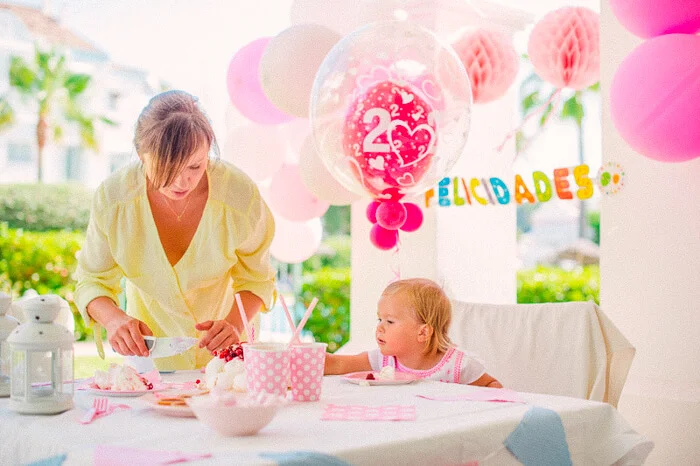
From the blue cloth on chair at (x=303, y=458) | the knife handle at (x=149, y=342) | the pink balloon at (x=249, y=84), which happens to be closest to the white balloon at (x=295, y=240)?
the pink balloon at (x=249, y=84)

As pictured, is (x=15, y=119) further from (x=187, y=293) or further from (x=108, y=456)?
(x=108, y=456)

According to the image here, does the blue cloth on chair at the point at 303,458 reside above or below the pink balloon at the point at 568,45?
below

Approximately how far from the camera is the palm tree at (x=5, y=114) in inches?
659

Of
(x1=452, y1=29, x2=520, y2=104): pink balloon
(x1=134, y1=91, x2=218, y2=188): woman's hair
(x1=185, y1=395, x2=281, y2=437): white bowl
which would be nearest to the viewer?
(x1=185, y1=395, x2=281, y2=437): white bowl

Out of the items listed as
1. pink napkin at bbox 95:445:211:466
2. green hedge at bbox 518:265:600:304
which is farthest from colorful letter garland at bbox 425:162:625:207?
green hedge at bbox 518:265:600:304

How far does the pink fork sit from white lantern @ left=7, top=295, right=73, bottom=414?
0.05 metres

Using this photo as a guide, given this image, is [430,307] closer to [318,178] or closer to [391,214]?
[391,214]

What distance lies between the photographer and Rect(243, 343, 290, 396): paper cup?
5.33ft

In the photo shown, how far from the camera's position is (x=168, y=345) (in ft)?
6.09

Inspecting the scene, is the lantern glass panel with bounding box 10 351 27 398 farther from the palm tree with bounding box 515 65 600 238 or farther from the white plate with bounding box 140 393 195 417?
the palm tree with bounding box 515 65 600 238

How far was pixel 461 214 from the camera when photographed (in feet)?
14.2

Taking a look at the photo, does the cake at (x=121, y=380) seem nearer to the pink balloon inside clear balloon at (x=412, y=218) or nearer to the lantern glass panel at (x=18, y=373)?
the lantern glass panel at (x=18, y=373)

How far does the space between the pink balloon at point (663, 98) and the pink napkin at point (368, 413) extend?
1.55 metres

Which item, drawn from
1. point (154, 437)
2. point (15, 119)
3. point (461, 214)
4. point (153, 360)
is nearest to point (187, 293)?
point (153, 360)
